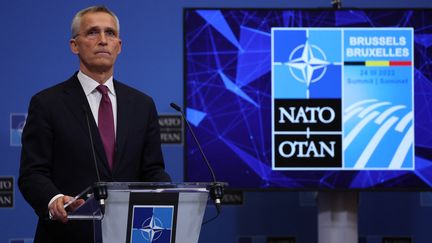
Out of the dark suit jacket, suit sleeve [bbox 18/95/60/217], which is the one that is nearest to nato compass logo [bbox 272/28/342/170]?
the dark suit jacket

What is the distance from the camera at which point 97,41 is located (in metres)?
2.74

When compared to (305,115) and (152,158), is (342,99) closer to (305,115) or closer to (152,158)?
Result: (305,115)

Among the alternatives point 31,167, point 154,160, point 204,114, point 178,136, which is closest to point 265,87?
point 204,114

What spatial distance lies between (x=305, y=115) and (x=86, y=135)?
1634 millimetres

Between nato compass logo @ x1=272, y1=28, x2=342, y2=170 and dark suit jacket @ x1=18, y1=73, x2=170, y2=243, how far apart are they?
4.53 ft

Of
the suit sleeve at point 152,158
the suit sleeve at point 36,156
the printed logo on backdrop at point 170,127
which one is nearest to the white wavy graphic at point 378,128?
the printed logo on backdrop at point 170,127

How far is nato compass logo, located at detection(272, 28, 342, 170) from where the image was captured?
4074 mm

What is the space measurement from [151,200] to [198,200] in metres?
0.13

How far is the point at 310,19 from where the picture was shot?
4.11 metres

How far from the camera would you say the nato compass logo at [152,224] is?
89.1 inches

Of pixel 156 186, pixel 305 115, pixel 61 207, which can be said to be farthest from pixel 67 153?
pixel 305 115

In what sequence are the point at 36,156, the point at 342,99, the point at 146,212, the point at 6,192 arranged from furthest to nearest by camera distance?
the point at 6,192, the point at 342,99, the point at 36,156, the point at 146,212

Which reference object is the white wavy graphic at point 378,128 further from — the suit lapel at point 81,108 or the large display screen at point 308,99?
the suit lapel at point 81,108

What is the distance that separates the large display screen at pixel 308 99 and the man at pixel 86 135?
1254mm
